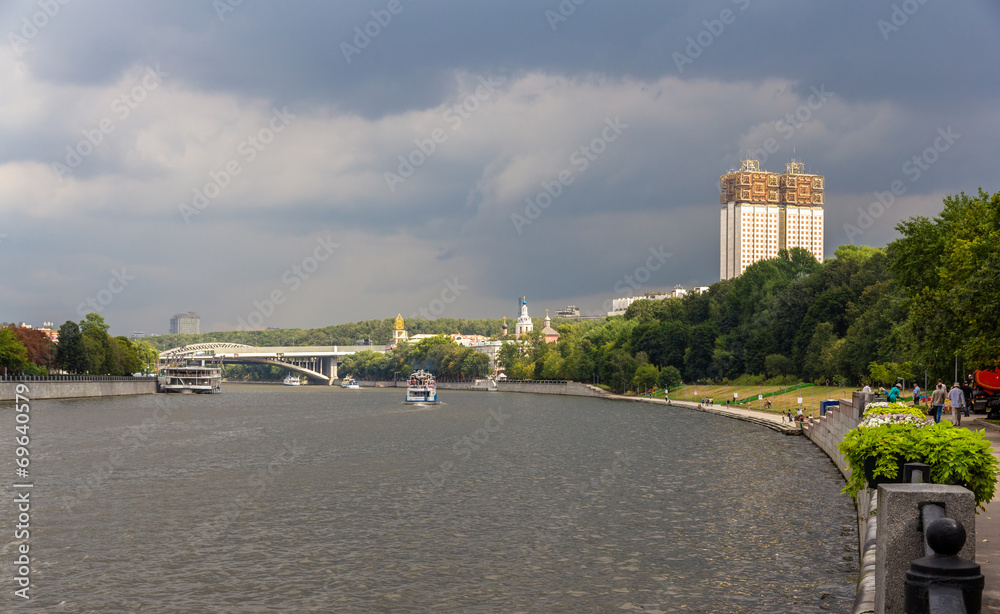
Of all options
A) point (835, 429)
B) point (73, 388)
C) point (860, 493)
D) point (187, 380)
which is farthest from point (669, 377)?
point (860, 493)

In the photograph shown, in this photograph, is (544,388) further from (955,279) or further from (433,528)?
(433,528)

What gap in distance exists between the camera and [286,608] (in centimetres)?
1658

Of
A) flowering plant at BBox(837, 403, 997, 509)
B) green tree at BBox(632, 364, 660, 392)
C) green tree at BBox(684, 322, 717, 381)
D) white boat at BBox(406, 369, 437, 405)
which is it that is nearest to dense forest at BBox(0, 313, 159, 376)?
white boat at BBox(406, 369, 437, 405)

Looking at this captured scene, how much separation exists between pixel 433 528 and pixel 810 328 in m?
84.6

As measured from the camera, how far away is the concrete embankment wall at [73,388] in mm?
98562

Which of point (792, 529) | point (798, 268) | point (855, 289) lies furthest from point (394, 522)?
point (798, 268)

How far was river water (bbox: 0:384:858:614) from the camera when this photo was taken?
1742 centimetres

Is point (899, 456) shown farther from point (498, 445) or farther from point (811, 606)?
point (498, 445)

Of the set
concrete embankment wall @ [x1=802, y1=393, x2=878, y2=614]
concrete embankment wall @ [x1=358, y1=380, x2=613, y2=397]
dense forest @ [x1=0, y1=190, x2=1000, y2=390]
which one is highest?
dense forest @ [x1=0, y1=190, x2=1000, y2=390]

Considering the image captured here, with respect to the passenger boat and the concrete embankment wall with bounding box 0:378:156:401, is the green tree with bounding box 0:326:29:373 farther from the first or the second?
the passenger boat

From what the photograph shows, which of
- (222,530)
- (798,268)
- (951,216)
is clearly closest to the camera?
(222,530)

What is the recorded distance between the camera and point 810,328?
100 meters

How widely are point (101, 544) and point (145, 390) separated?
130 meters

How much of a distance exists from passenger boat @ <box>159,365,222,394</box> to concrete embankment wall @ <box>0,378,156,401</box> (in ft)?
15.9
